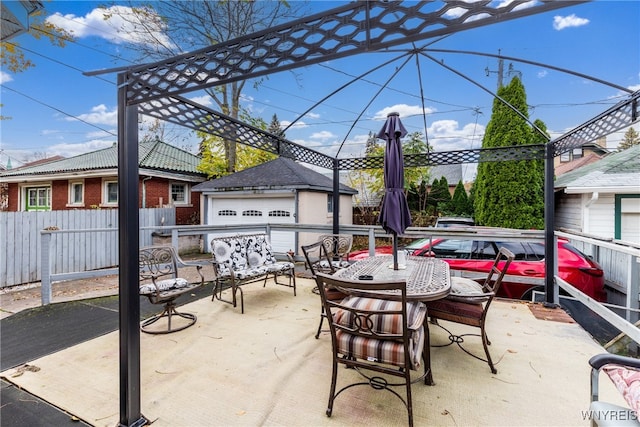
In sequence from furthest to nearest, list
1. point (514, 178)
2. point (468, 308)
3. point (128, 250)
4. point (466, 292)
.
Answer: point (514, 178)
point (466, 292)
point (468, 308)
point (128, 250)

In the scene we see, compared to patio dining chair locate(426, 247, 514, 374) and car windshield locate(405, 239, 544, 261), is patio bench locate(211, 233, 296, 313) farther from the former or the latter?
car windshield locate(405, 239, 544, 261)

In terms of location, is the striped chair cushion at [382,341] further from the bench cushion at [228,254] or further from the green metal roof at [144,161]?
the green metal roof at [144,161]

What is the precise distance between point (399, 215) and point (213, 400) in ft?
7.22

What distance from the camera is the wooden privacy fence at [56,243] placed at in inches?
223

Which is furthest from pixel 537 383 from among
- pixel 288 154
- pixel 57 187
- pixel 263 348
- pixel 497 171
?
pixel 57 187

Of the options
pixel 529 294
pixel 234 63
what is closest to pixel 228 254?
pixel 234 63

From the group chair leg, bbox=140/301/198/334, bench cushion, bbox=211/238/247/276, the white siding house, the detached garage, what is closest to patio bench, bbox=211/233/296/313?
→ bench cushion, bbox=211/238/247/276

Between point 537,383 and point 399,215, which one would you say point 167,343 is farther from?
point 537,383

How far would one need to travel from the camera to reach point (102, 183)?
10.6m

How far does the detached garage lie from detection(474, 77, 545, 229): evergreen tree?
515 cm

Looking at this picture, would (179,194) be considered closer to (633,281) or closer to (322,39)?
(322,39)

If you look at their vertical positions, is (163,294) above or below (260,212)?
below

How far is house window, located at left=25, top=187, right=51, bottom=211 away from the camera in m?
12.3

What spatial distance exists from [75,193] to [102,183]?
1814 mm
